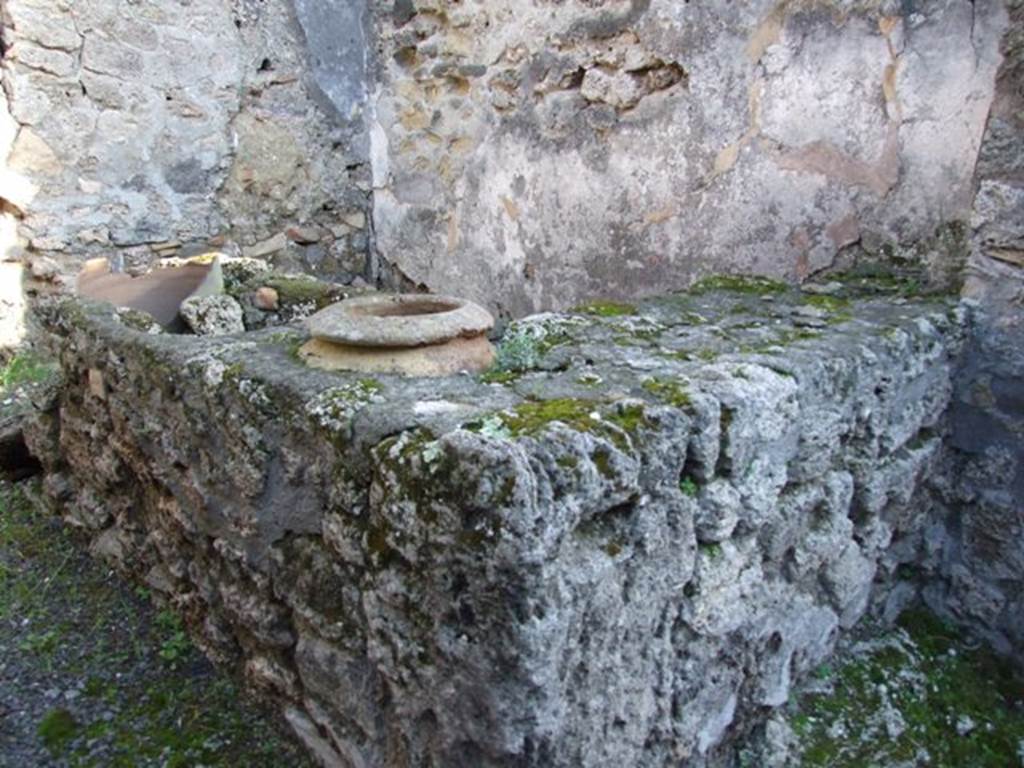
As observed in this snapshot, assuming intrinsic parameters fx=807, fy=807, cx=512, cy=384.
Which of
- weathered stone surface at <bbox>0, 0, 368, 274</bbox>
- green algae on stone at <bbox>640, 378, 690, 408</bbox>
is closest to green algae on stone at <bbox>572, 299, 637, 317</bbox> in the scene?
green algae on stone at <bbox>640, 378, 690, 408</bbox>

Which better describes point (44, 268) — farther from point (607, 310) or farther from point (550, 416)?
Answer: point (550, 416)

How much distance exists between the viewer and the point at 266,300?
113 inches

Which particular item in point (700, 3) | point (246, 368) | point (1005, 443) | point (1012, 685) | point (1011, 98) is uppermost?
point (700, 3)

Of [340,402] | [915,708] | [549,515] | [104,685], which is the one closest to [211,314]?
[104,685]

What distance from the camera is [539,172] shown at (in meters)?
3.47

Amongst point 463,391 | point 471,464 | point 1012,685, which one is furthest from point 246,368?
point 1012,685

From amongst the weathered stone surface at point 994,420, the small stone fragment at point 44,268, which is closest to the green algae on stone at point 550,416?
the weathered stone surface at point 994,420

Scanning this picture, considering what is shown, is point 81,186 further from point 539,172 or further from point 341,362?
point 341,362

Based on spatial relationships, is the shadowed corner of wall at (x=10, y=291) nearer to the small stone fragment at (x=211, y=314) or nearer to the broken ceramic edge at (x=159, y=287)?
the broken ceramic edge at (x=159, y=287)

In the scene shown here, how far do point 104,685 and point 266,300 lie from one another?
A: 137cm

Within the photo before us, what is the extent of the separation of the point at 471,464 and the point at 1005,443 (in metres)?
1.61

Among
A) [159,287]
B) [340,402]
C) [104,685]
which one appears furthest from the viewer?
[159,287]

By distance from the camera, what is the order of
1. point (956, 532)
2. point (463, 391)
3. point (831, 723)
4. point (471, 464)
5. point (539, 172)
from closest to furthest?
point (471, 464) < point (463, 391) < point (831, 723) < point (956, 532) < point (539, 172)

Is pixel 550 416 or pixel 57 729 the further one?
pixel 57 729
